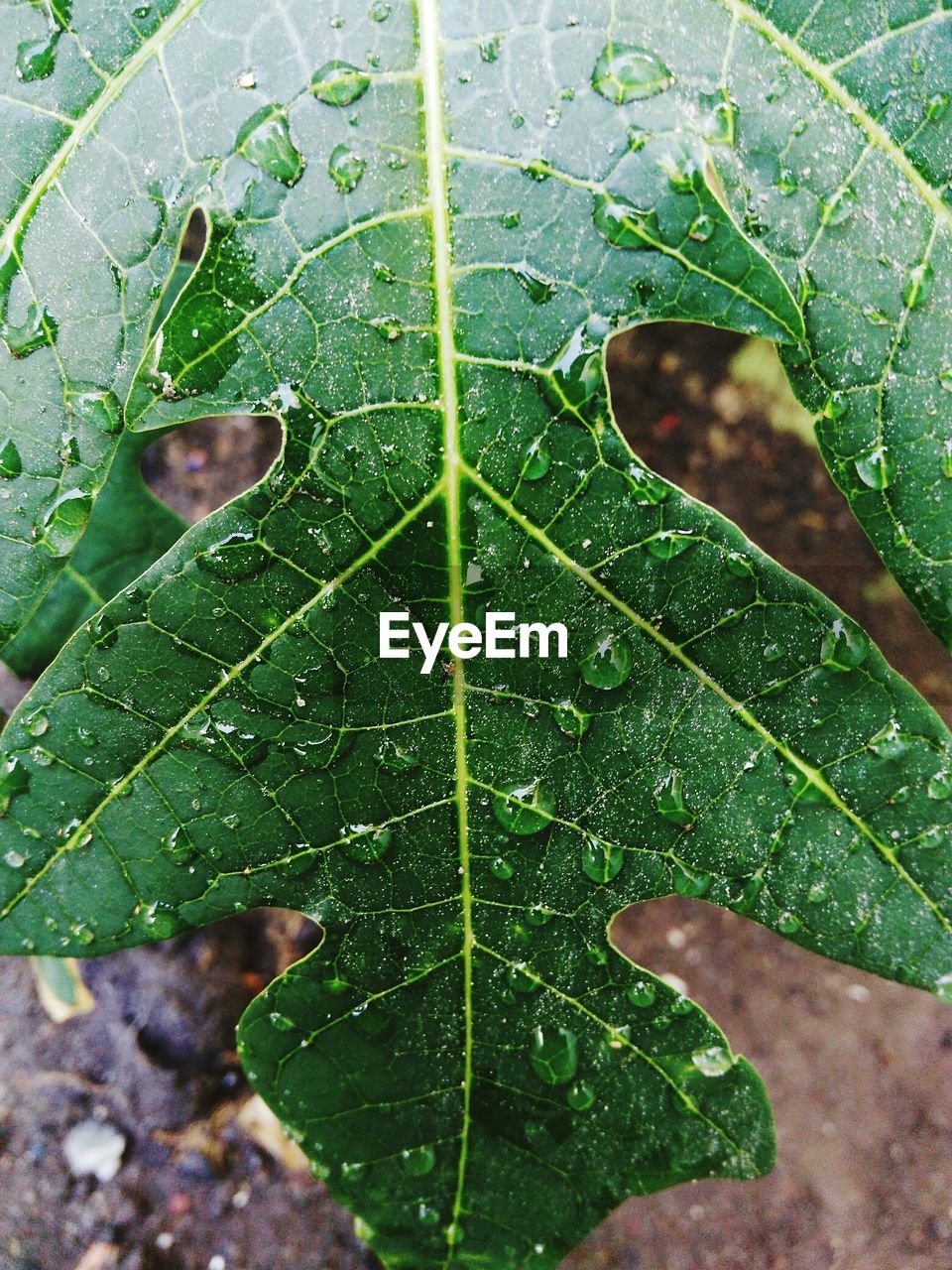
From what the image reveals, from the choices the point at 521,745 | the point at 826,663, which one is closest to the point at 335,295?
the point at 521,745

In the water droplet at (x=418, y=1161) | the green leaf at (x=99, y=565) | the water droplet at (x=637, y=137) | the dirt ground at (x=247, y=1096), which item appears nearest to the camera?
the water droplet at (x=637, y=137)

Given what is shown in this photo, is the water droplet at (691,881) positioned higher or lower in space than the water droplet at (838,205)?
lower

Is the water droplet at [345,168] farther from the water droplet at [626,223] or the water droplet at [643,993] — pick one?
the water droplet at [643,993]

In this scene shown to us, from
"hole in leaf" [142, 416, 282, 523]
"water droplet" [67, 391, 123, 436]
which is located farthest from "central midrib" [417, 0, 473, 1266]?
"hole in leaf" [142, 416, 282, 523]

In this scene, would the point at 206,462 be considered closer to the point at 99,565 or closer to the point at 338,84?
the point at 99,565

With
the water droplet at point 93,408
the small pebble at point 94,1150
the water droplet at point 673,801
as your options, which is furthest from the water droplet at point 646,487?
the small pebble at point 94,1150

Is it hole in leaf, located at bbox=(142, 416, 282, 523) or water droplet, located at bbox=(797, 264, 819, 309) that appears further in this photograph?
hole in leaf, located at bbox=(142, 416, 282, 523)

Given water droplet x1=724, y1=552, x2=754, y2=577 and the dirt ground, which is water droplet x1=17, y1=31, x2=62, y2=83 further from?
the dirt ground

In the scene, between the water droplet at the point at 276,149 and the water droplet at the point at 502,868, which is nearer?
the water droplet at the point at 276,149
